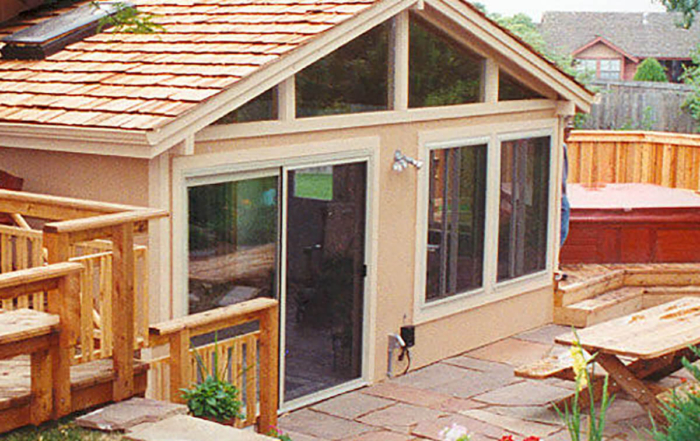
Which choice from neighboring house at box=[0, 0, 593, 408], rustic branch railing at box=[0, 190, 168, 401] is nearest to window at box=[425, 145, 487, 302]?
neighboring house at box=[0, 0, 593, 408]

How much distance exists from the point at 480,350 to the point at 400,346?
4.24 ft

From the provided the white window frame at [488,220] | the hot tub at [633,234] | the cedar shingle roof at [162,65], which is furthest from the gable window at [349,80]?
the hot tub at [633,234]

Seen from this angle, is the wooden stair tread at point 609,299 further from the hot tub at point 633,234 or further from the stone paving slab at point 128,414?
the stone paving slab at point 128,414

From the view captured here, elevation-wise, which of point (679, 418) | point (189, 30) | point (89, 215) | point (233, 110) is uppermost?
point (189, 30)

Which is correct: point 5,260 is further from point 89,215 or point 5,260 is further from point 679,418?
point 679,418

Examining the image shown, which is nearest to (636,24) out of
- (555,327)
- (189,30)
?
(555,327)

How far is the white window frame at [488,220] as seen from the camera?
33.0 feet

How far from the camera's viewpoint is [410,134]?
32.3 feet

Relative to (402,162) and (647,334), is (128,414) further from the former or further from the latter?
(402,162)

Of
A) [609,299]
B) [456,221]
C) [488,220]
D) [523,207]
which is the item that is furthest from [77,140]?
[609,299]

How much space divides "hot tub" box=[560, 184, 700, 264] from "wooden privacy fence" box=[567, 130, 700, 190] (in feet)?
16.0

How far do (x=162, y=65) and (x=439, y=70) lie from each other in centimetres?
279

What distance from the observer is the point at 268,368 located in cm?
702

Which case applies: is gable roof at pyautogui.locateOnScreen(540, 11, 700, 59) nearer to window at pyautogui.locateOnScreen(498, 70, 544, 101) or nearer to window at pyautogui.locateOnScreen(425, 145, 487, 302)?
window at pyautogui.locateOnScreen(498, 70, 544, 101)
